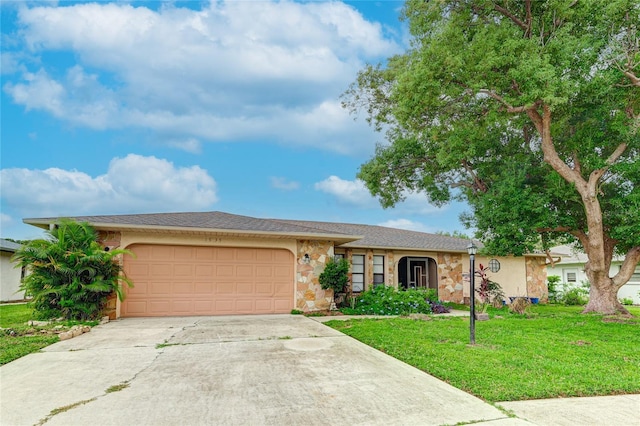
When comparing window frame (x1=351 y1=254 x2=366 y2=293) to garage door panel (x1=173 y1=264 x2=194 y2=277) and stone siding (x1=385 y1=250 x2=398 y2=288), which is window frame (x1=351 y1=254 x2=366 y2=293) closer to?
stone siding (x1=385 y1=250 x2=398 y2=288)

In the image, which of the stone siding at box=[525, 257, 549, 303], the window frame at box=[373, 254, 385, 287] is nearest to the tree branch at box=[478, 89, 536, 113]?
the window frame at box=[373, 254, 385, 287]

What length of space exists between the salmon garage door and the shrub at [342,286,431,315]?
97.6 inches

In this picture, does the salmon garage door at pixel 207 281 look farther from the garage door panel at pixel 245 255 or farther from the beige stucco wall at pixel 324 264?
the beige stucco wall at pixel 324 264

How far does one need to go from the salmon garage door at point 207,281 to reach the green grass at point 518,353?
2.91 meters

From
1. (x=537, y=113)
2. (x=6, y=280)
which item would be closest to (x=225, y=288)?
(x=537, y=113)

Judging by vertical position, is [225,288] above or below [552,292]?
above

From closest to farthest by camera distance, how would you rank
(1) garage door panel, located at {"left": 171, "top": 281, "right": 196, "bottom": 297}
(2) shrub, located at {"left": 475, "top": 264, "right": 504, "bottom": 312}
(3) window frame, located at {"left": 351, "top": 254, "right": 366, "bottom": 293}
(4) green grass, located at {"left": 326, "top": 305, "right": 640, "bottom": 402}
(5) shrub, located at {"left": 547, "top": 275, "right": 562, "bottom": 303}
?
(4) green grass, located at {"left": 326, "top": 305, "right": 640, "bottom": 402}
(1) garage door panel, located at {"left": 171, "top": 281, "right": 196, "bottom": 297}
(2) shrub, located at {"left": 475, "top": 264, "right": 504, "bottom": 312}
(3) window frame, located at {"left": 351, "top": 254, "right": 366, "bottom": 293}
(5) shrub, located at {"left": 547, "top": 275, "right": 562, "bottom": 303}

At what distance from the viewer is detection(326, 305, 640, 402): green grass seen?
15.8 feet

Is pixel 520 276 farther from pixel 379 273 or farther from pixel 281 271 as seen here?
pixel 281 271

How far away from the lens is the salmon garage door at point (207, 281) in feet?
36.2

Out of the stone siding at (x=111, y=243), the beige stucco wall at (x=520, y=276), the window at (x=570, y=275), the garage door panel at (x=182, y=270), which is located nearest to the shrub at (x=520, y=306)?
the beige stucco wall at (x=520, y=276)

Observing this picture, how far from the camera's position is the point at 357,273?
14.9 meters

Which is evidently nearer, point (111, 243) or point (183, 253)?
point (111, 243)

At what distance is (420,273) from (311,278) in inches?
259
